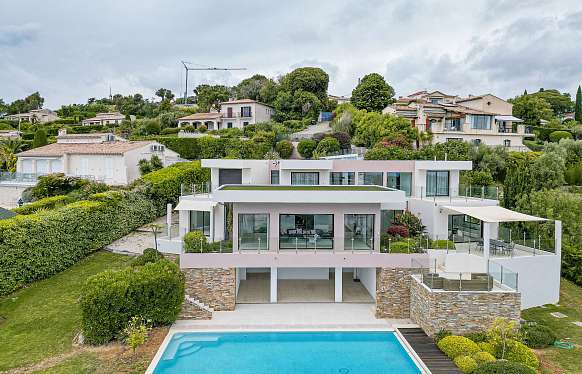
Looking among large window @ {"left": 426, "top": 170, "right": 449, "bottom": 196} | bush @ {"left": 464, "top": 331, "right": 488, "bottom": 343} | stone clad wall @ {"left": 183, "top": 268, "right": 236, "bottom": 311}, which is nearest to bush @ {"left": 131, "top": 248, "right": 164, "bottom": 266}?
stone clad wall @ {"left": 183, "top": 268, "right": 236, "bottom": 311}

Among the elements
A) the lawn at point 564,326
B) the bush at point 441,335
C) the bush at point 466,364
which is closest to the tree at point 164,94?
the lawn at point 564,326

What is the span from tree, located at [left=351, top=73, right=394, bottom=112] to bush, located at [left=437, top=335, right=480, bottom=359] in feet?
172

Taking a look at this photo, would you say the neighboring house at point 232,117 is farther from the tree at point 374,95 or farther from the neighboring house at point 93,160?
the neighboring house at point 93,160

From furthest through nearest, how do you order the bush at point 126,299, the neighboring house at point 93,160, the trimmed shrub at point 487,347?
1. the neighboring house at point 93,160
2. the bush at point 126,299
3. the trimmed shrub at point 487,347

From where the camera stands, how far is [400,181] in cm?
3203

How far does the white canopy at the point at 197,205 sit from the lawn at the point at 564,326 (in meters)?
19.2

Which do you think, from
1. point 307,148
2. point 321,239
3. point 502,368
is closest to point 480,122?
point 307,148

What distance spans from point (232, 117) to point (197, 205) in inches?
1743

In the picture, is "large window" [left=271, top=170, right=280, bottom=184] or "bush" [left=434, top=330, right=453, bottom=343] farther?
"large window" [left=271, top=170, right=280, bottom=184]

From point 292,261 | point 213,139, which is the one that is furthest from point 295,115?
point 292,261

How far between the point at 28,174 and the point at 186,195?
822 inches

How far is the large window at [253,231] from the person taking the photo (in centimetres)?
2352

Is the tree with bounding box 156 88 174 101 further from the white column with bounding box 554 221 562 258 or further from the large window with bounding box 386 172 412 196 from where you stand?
the white column with bounding box 554 221 562 258

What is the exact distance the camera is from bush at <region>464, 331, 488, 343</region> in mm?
18469
